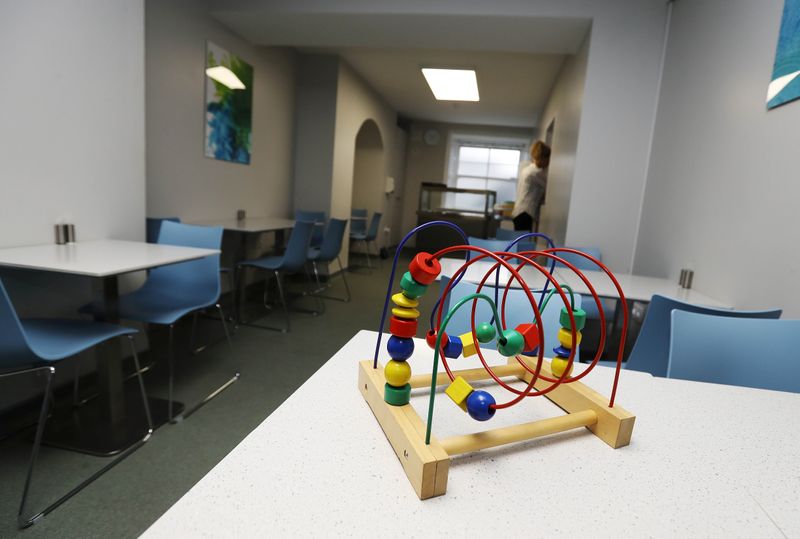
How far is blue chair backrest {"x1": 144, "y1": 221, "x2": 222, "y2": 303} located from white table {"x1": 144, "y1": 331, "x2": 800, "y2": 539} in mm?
1864

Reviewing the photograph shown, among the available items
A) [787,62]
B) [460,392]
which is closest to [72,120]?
[460,392]

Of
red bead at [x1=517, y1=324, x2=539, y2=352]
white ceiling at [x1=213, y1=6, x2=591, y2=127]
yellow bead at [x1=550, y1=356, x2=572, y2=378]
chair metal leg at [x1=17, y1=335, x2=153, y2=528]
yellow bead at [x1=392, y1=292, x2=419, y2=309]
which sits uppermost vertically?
white ceiling at [x1=213, y1=6, x2=591, y2=127]

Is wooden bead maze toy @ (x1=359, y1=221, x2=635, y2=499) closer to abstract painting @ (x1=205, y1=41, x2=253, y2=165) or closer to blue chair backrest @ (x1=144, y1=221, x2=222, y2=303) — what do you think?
blue chair backrest @ (x1=144, y1=221, x2=222, y2=303)

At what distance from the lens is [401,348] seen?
1.91 feet

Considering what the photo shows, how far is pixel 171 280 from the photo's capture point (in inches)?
95.7

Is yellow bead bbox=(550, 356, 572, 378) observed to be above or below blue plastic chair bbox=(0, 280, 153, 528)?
above

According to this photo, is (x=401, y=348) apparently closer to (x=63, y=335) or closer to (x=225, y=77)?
(x=63, y=335)

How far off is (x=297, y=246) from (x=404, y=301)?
3.01 meters

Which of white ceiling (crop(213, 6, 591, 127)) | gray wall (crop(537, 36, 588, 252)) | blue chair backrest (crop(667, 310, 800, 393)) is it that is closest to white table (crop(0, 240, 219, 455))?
blue chair backrest (crop(667, 310, 800, 393))

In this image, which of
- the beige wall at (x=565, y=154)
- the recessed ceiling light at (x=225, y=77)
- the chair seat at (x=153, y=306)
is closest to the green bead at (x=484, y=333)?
the chair seat at (x=153, y=306)

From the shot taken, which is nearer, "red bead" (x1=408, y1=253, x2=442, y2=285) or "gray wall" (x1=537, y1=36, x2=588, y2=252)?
"red bead" (x1=408, y1=253, x2=442, y2=285)

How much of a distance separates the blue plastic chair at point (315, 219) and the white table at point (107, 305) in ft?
9.13

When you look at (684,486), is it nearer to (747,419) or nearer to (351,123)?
(747,419)

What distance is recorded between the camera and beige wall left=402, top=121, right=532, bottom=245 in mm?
9039
